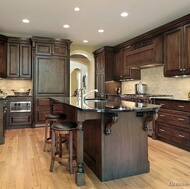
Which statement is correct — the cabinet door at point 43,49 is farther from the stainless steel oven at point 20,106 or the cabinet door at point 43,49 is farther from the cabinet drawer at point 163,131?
the cabinet drawer at point 163,131

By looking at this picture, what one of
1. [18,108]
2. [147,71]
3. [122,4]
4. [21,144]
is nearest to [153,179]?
[21,144]

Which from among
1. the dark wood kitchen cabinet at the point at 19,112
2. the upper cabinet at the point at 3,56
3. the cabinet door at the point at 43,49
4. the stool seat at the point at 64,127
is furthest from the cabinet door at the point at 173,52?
the upper cabinet at the point at 3,56

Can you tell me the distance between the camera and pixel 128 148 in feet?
7.87

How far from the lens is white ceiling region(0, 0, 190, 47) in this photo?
11.9ft

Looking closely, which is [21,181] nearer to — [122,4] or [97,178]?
[97,178]

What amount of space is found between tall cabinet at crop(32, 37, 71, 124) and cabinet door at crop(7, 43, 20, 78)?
554 millimetres

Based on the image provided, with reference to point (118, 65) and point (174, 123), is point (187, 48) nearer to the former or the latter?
point (174, 123)

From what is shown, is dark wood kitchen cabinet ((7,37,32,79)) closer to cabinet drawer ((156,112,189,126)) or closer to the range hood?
the range hood

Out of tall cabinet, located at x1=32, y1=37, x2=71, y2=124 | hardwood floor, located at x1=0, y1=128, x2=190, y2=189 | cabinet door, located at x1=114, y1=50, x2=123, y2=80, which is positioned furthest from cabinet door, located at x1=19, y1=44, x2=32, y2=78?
cabinet door, located at x1=114, y1=50, x2=123, y2=80

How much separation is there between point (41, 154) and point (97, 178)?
1306 millimetres

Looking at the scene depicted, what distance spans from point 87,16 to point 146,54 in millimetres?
1967

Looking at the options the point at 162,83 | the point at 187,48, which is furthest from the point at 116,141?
the point at 162,83

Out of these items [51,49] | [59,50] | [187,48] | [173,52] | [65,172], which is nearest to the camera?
[65,172]

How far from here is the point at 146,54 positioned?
5.12m
